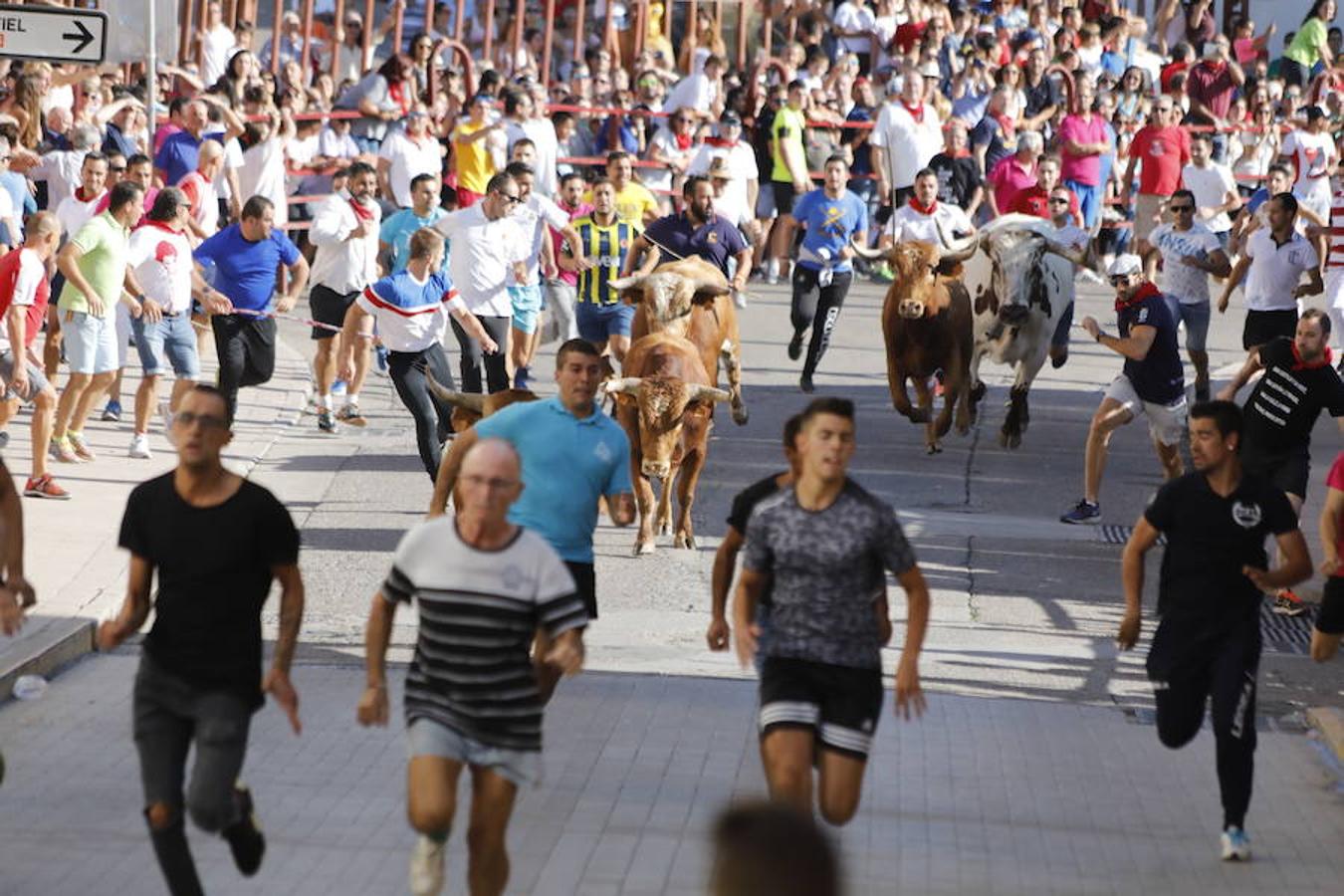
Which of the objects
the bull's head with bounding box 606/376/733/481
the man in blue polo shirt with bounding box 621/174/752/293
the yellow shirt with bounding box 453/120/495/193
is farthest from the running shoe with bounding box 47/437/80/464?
the yellow shirt with bounding box 453/120/495/193

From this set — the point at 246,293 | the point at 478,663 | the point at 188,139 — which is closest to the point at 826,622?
the point at 478,663

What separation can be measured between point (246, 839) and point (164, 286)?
930 centimetres

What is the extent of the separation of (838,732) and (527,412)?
2.21 metres

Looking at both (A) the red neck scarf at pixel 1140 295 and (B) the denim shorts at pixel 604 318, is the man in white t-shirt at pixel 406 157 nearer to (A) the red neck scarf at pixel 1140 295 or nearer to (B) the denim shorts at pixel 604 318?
(B) the denim shorts at pixel 604 318

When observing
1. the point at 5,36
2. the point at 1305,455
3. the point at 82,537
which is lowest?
the point at 82,537

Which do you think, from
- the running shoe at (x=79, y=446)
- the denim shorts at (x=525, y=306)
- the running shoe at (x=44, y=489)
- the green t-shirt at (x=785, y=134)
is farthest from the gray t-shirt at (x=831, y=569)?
the green t-shirt at (x=785, y=134)

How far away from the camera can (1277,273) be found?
18.9m

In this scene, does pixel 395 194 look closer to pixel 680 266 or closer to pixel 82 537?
pixel 680 266

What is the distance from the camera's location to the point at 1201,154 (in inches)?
990

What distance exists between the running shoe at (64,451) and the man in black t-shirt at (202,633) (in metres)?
9.15

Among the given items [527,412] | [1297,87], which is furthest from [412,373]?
[1297,87]

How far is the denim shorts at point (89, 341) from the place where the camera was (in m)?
15.8

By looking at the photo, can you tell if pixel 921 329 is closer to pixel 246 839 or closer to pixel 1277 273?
pixel 1277 273

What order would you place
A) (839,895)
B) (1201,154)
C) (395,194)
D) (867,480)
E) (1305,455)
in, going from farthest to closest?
(1201,154) < (395,194) < (867,480) < (1305,455) < (839,895)
